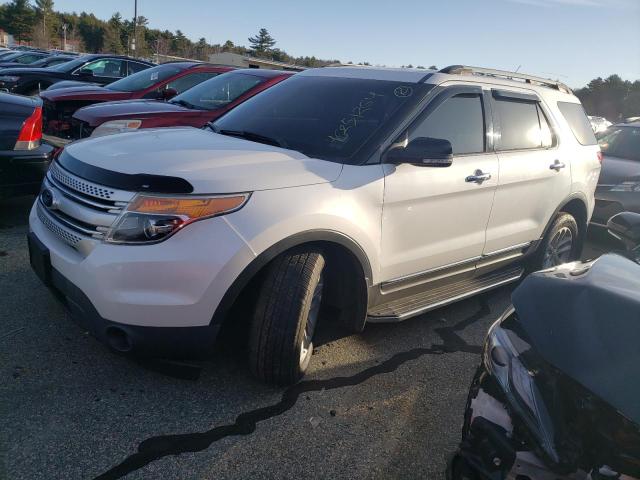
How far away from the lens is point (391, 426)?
2730 mm

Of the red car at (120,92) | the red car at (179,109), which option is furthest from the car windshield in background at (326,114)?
the red car at (120,92)

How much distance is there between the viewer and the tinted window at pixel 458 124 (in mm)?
Answer: 3461

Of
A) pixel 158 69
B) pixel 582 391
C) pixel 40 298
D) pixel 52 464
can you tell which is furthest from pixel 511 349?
pixel 158 69

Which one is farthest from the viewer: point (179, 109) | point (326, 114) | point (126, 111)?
point (179, 109)

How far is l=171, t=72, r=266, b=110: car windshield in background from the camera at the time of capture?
265 inches

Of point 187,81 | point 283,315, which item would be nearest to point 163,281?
point 283,315

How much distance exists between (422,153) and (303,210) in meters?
0.86

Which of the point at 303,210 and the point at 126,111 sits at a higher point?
the point at 303,210

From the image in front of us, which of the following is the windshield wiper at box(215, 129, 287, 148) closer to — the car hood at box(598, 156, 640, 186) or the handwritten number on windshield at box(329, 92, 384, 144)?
the handwritten number on windshield at box(329, 92, 384, 144)

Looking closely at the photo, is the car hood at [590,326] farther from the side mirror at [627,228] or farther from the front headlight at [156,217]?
the front headlight at [156,217]

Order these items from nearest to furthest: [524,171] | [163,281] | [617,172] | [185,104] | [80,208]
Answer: [163,281], [80,208], [524,171], [185,104], [617,172]

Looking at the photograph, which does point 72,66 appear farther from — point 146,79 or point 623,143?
point 623,143

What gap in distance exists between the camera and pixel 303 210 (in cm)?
271

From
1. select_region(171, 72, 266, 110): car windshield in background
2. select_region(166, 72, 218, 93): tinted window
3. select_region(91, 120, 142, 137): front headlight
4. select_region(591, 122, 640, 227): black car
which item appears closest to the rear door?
select_region(591, 122, 640, 227): black car
